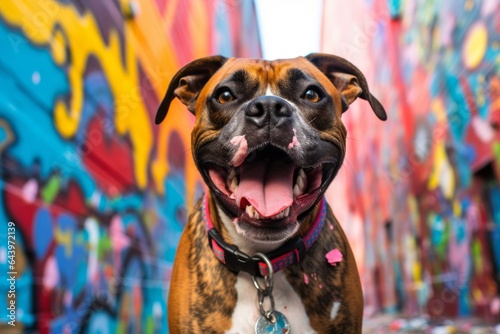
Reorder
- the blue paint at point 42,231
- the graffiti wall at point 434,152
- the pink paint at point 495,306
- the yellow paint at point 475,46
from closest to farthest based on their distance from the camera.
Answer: the blue paint at point 42,231, the yellow paint at point 475,46, the pink paint at point 495,306, the graffiti wall at point 434,152

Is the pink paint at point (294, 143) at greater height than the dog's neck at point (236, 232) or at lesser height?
greater

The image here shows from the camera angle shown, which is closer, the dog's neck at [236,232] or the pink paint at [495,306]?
the dog's neck at [236,232]

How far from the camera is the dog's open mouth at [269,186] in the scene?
2.08 m

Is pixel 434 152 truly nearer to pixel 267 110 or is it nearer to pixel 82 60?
pixel 82 60

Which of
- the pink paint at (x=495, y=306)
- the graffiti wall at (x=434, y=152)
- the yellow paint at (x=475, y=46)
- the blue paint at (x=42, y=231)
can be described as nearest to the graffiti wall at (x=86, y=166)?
the blue paint at (x=42, y=231)

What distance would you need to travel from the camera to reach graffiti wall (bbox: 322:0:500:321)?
6.27 meters

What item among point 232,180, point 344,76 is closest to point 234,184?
point 232,180

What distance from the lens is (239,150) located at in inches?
81.5

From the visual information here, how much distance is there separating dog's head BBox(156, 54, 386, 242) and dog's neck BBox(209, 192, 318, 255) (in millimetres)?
120

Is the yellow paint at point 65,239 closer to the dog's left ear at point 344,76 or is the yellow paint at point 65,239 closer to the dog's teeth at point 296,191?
the dog's teeth at point 296,191

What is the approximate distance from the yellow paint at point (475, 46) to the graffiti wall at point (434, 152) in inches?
0.5

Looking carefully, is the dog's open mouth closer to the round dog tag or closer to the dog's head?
the dog's head

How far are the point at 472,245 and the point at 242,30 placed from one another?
28.5 ft

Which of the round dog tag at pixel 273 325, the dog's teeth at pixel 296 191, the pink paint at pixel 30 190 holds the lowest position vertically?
the round dog tag at pixel 273 325
